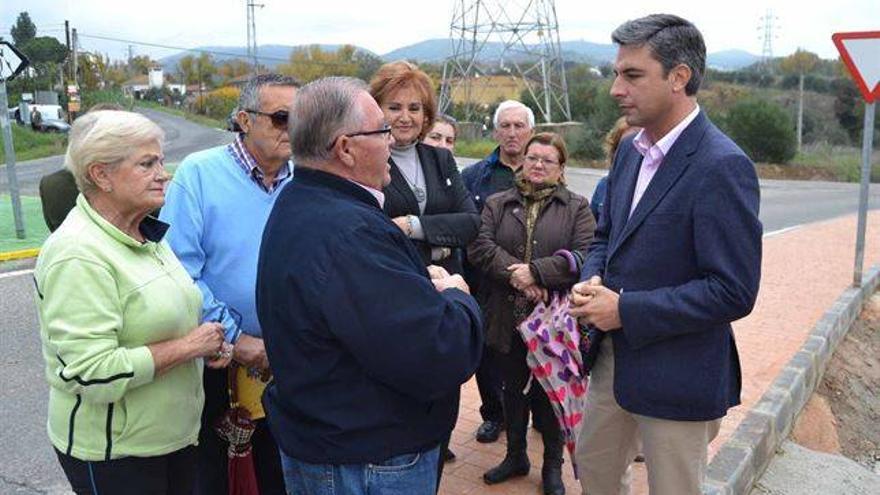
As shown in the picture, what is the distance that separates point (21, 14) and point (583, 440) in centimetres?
12202

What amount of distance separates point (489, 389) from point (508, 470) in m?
0.66

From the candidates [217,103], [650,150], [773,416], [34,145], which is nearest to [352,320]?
[650,150]

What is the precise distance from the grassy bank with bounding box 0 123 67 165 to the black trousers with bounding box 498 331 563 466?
32.0m

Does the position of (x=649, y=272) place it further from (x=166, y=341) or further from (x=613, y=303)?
(x=166, y=341)

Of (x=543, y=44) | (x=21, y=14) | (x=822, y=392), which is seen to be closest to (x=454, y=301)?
(x=822, y=392)

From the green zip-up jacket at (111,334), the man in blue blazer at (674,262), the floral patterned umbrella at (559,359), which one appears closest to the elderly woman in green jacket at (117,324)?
the green zip-up jacket at (111,334)

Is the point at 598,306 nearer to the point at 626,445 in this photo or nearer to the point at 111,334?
the point at 626,445

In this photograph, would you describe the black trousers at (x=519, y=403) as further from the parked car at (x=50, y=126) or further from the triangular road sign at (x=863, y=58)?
the parked car at (x=50, y=126)

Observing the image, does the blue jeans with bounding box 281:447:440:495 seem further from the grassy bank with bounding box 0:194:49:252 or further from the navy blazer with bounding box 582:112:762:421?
the grassy bank with bounding box 0:194:49:252

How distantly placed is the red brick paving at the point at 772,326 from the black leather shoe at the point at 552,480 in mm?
72

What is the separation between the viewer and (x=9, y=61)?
1116 centimetres

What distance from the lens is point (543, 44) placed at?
40.3 meters

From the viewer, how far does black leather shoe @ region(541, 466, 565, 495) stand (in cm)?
382

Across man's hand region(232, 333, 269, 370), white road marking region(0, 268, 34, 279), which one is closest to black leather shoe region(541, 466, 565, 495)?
man's hand region(232, 333, 269, 370)
